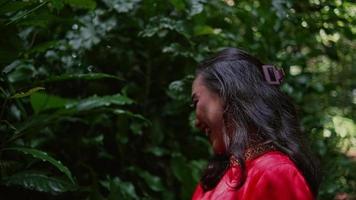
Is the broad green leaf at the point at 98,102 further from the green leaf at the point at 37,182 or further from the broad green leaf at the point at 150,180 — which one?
the broad green leaf at the point at 150,180

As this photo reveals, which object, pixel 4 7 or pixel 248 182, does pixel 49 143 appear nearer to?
pixel 4 7

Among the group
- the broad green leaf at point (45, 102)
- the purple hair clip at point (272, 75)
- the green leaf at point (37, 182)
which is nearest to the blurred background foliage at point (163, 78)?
the broad green leaf at point (45, 102)

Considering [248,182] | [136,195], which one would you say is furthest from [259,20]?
[248,182]

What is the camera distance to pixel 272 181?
1.32 metres

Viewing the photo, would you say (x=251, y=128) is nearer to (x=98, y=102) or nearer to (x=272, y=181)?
(x=272, y=181)

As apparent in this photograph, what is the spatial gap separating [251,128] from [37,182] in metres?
0.94

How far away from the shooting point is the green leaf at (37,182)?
6.59 ft

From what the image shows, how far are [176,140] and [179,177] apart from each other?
0.34 metres

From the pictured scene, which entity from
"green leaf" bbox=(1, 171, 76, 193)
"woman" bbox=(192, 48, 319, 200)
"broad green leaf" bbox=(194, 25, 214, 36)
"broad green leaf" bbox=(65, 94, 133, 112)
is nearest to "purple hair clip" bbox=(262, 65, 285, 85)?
"woman" bbox=(192, 48, 319, 200)

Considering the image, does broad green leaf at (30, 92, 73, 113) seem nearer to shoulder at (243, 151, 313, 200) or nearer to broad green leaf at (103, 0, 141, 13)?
broad green leaf at (103, 0, 141, 13)

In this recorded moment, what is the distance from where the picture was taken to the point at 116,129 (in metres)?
3.12

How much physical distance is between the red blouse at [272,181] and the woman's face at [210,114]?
0.12 meters

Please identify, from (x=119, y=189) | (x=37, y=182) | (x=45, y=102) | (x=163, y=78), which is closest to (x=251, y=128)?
(x=37, y=182)

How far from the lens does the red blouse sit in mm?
1312
